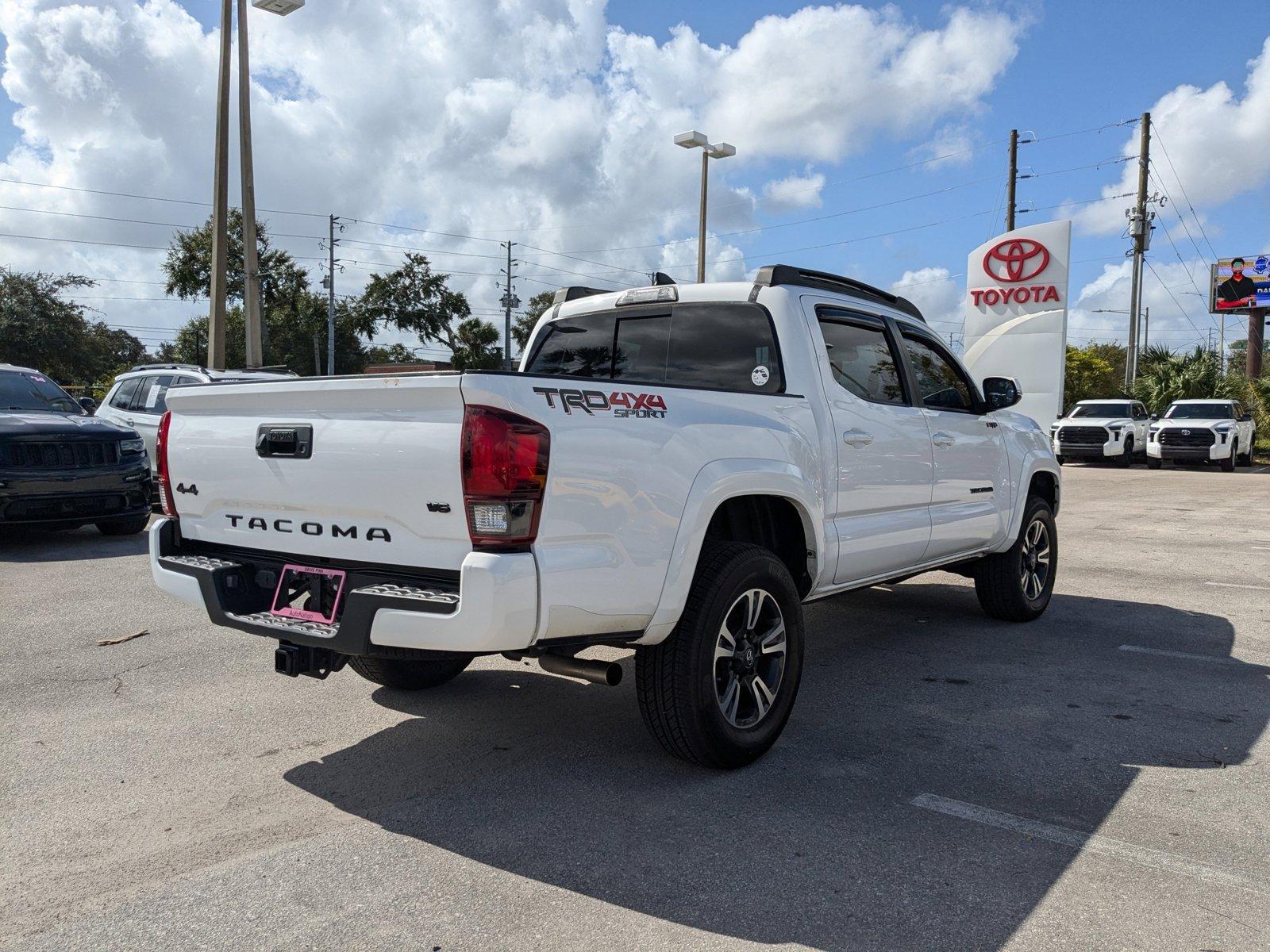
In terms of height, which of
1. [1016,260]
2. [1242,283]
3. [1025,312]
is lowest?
[1025,312]

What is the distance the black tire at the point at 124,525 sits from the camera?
10.1 metres

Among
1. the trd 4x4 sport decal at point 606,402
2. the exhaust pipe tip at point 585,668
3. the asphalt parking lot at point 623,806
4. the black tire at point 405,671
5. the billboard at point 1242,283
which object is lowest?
the asphalt parking lot at point 623,806

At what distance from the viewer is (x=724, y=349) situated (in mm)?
4777

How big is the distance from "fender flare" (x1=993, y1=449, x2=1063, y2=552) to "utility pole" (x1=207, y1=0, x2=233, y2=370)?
13.4 metres

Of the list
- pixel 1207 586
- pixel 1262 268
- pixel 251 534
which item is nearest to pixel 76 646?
pixel 251 534

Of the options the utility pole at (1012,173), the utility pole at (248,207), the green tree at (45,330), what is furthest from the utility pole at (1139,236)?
the green tree at (45,330)

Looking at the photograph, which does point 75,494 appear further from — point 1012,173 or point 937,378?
point 1012,173

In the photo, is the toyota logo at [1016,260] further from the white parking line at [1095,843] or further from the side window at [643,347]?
the white parking line at [1095,843]

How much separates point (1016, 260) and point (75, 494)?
64.1ft

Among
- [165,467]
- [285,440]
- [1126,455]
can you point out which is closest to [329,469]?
[285,440]

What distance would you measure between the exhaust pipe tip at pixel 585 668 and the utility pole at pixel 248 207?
1424 cm

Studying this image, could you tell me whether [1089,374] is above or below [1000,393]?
above

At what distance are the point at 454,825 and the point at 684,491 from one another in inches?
55.4

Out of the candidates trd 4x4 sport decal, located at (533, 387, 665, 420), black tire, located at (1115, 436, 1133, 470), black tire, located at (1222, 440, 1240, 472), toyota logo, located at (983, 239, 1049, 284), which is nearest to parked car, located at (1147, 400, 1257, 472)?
black tire, located at (1222, 440, 1240, 472)
